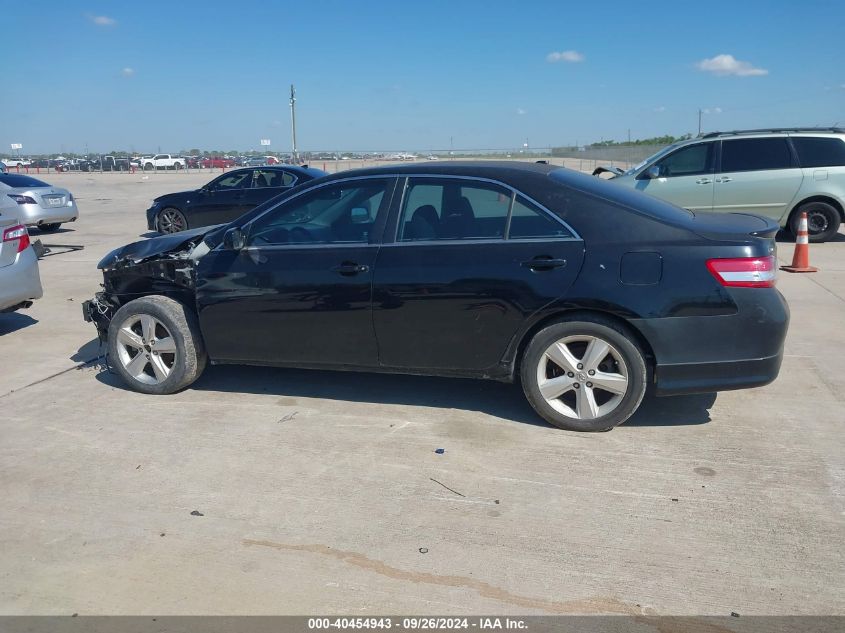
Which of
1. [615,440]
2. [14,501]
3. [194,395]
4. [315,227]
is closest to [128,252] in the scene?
[194,395]

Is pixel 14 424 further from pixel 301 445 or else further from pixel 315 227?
pixel 315 227

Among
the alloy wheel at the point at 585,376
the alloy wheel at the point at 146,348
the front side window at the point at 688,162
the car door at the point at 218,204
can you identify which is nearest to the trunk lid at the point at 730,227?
the alloy wheel at the point at 585,376

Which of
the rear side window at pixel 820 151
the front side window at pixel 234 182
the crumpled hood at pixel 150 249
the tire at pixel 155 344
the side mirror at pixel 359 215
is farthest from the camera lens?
the front side window at pixel 234 182

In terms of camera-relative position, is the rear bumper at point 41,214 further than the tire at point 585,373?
Yes

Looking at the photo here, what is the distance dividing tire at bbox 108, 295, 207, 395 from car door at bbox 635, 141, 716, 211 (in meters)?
8.74

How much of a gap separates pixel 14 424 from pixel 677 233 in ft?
14.8

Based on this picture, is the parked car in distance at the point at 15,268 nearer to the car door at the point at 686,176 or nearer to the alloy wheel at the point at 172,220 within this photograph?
the alloy wheel at the point at 172,220

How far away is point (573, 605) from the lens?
9.58 ft

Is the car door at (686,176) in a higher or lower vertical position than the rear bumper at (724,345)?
higher

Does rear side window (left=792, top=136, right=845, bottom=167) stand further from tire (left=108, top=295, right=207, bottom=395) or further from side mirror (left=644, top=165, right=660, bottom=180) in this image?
tire (left=108, top=295, right=207, bottom=395)

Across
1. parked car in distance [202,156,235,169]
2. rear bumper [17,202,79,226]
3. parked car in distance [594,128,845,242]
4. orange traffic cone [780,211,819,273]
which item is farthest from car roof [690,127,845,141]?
parked car in distance [202,156,235,169]

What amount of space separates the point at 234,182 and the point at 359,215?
9.94 metres

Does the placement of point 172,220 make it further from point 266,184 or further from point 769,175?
point 769,175

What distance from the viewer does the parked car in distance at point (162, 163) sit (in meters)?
60.6
